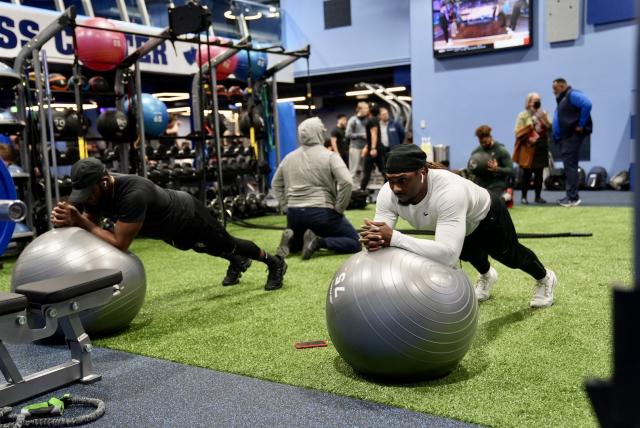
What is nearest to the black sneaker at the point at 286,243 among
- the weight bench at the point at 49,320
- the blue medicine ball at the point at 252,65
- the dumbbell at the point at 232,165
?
the weight bench at the point at 49,320

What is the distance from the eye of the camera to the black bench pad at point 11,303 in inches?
92.1

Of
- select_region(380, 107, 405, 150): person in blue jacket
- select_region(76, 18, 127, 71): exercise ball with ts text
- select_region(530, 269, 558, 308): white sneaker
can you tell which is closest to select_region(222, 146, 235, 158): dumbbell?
select_region(76, 18, 127, 71): exercise ball with ts text

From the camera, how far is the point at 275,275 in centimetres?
456

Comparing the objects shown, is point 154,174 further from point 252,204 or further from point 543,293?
point 543,293

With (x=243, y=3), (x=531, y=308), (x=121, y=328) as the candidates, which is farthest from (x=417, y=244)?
(x=243, y=3)

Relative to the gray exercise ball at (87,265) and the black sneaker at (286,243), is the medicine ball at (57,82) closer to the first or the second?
the black sneaker at (286,243)

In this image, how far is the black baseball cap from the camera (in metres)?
3.41

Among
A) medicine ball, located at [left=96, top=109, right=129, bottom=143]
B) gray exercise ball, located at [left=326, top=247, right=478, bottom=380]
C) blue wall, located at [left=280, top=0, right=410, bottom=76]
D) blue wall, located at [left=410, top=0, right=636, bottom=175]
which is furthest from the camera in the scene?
blue wall, located at [left=280, top=0, right=410, bottom=76]

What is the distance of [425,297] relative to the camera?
Answer: 8.09 feet

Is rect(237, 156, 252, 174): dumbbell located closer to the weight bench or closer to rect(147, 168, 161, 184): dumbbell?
rect(147, 168, 161, 184): dumbbell

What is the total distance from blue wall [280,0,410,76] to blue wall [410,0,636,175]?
3.60ft

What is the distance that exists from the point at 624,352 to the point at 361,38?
14.6 m

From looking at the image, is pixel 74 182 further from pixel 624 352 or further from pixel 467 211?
pixel 624 352

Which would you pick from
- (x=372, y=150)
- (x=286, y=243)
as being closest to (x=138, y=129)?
(x=286, y=243)
